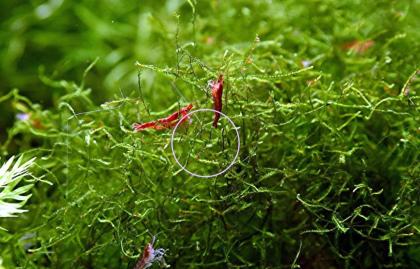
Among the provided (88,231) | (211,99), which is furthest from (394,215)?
(88,231)

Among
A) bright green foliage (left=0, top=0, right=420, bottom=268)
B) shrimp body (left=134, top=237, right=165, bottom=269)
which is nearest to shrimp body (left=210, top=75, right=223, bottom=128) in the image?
bright green foliage (left=0, top=0, right=420, bottom=268)

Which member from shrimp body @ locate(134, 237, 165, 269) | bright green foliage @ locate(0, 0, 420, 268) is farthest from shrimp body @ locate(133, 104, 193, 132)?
shrimp body @ locate(134, 237, 165, 269)

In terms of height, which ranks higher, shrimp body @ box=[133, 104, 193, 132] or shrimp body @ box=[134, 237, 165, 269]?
shrimp body @ box=[133, 104, 193, 132]

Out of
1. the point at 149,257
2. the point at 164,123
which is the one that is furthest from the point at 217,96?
the point at 149,257

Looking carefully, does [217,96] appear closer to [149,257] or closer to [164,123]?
[164,123]

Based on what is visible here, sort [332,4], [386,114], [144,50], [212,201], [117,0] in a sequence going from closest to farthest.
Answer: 1. [212,201]
2. [386,114]
3. [332,4]
4. [144,50]
5. [117,0]

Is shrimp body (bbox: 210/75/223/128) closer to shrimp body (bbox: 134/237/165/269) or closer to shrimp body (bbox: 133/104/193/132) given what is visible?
shrimp body (bbox: 133/104/193/132)

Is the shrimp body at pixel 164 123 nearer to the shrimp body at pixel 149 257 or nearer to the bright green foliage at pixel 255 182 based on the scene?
the bright green foliage at pixel 255 182

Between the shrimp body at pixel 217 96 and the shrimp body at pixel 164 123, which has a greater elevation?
the shrimp body at pixel 217 96

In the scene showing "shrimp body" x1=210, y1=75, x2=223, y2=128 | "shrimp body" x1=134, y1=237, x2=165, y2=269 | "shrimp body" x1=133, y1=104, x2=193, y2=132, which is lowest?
"shrimp body" x1=134, y1=237, x2=165, y2=269

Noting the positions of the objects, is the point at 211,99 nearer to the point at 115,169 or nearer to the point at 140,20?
the point at 115,169

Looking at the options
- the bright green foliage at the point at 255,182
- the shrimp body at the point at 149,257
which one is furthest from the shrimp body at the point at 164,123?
the shrimp body at the point at 149,257
